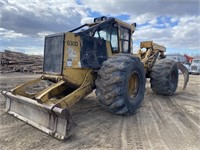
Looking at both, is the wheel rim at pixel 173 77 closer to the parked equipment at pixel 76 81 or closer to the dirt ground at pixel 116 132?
the dirt ground at pixel 116 132

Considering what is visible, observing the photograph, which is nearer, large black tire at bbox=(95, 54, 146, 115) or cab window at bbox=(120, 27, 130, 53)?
large black tire at bbox=(95, 54, 146, 115)

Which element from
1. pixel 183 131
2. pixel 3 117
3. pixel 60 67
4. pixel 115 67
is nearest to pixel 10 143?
pixel 3 117

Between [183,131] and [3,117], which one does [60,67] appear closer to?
[3,117]

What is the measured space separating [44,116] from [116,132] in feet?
4.68

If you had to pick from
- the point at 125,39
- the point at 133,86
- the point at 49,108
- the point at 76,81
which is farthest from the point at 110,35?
the point at 49,108

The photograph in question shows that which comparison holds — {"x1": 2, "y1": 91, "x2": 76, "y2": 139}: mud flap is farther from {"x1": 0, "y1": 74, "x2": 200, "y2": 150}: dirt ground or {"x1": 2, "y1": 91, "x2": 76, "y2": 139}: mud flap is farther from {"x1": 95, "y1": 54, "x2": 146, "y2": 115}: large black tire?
{"x1": 95, "y1": 54, "x2": 146, "y2": 115}: large black tire

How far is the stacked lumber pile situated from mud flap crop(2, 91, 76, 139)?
9.67 meters

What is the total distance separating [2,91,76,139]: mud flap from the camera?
3488mm

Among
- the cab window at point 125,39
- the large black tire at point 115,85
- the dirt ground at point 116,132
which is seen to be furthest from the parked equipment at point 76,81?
the cab window at point 125,39

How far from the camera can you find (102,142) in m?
3.52

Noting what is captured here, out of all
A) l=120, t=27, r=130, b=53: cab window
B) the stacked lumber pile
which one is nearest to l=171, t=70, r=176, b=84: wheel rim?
l=120, t=27, r=130, b=53: cab window

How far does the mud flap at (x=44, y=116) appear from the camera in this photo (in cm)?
349

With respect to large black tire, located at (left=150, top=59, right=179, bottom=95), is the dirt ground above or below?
below

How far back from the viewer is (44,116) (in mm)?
3869
